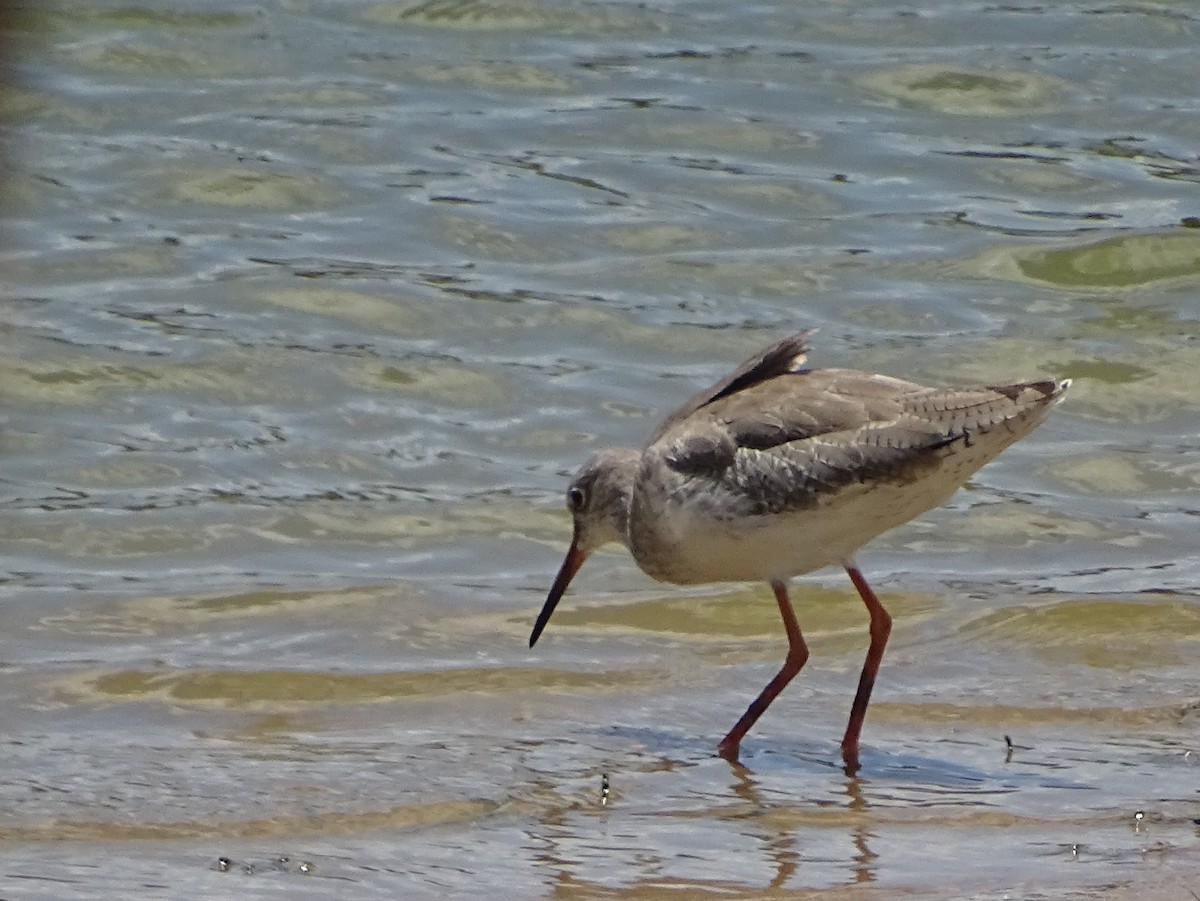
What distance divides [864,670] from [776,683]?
304 mm

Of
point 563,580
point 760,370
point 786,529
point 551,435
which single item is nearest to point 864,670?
point 786,529

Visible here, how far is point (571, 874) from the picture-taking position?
16.2 ft

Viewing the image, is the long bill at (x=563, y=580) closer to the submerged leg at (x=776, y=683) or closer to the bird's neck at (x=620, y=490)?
the bird's neck at (x=620, y=490)

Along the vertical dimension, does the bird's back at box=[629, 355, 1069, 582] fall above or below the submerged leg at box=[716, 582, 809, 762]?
above

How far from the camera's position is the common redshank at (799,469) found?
20.4 ft

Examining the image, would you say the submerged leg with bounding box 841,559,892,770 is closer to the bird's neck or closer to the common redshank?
the common redshank

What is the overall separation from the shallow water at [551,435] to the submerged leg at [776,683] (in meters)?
0.09

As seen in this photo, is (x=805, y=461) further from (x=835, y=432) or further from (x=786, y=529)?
(x=786, y=529)

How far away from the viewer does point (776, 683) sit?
6672 mm

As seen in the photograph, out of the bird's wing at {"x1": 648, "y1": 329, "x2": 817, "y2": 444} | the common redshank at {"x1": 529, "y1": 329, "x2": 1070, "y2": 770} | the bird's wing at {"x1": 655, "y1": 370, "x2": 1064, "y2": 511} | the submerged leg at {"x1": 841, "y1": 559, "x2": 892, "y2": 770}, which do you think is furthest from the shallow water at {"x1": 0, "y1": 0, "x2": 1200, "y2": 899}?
the bird's wing at {"x1": 648, "y1": 329, "x2": 817, "y2": 444}

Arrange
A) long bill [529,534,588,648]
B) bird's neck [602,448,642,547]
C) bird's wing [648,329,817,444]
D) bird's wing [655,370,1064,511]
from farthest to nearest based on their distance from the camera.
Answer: long bill [529,534,588,648]
bird's neck [602,448,642,547]
bird's wing [648,329,817,444]
bird's wing [655,370,1064,511]

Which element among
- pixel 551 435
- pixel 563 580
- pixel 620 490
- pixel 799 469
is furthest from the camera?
pixel 551 435

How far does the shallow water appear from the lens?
5465mm

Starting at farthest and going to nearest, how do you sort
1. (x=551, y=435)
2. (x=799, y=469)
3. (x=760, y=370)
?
(x=551, y=435) < (x=760, y=370) < (x=799, y=469)
